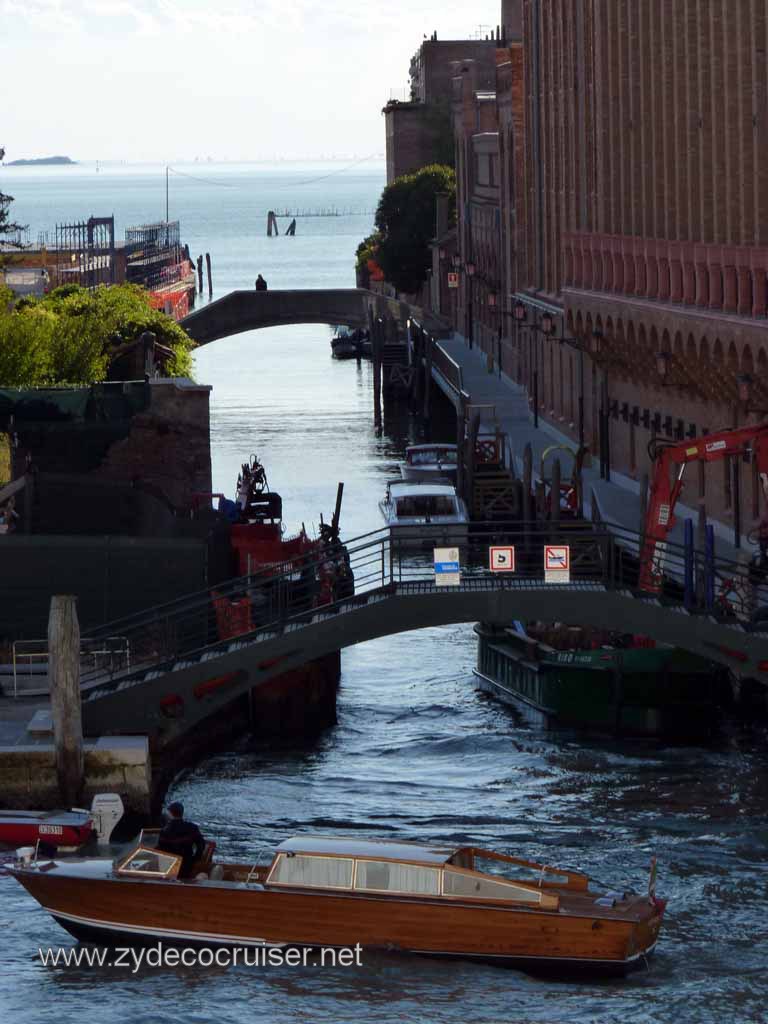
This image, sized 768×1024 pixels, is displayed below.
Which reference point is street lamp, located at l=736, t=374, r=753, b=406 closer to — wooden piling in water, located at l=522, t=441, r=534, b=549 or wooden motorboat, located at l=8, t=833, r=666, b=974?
wooden piling in water, located at l=522, t=441, r=534, b=549

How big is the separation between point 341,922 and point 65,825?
5570 millimetres

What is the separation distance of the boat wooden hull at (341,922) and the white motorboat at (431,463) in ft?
152

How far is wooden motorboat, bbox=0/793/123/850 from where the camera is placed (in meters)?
33.3

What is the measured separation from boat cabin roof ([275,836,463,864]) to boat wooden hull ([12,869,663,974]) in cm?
55

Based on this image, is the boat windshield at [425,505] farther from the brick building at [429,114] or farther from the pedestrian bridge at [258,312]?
the brick building at [429,114]

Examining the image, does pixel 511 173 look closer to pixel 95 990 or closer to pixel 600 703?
pixel 600 703

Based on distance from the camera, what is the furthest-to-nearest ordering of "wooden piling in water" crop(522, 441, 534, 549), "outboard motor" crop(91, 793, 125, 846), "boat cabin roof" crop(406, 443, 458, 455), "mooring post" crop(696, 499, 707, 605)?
"boat cabin roof" crop(406, 443, 458, 455) < "wooden piling in water" crop(522, 441, 534, 549) < "mooring post" crop(696, 499, 707, 605) < "outboard motor" crop(91, 793, 125, 846)

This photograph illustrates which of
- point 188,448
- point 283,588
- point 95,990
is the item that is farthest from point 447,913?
point 188,448

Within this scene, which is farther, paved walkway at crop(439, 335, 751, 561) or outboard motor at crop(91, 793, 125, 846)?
paved walkway at crop(439, 335, 751, 561)

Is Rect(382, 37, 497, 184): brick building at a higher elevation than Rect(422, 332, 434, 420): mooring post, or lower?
higher

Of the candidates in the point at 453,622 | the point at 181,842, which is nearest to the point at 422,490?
the point at 453,622

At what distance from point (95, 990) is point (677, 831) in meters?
11.2

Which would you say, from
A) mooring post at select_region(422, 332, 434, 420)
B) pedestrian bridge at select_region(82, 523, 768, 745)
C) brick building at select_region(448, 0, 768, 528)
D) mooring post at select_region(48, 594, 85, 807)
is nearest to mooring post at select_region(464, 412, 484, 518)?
brick building at select_region(448, 0, 768, 528)

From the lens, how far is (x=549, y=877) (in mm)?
30516
